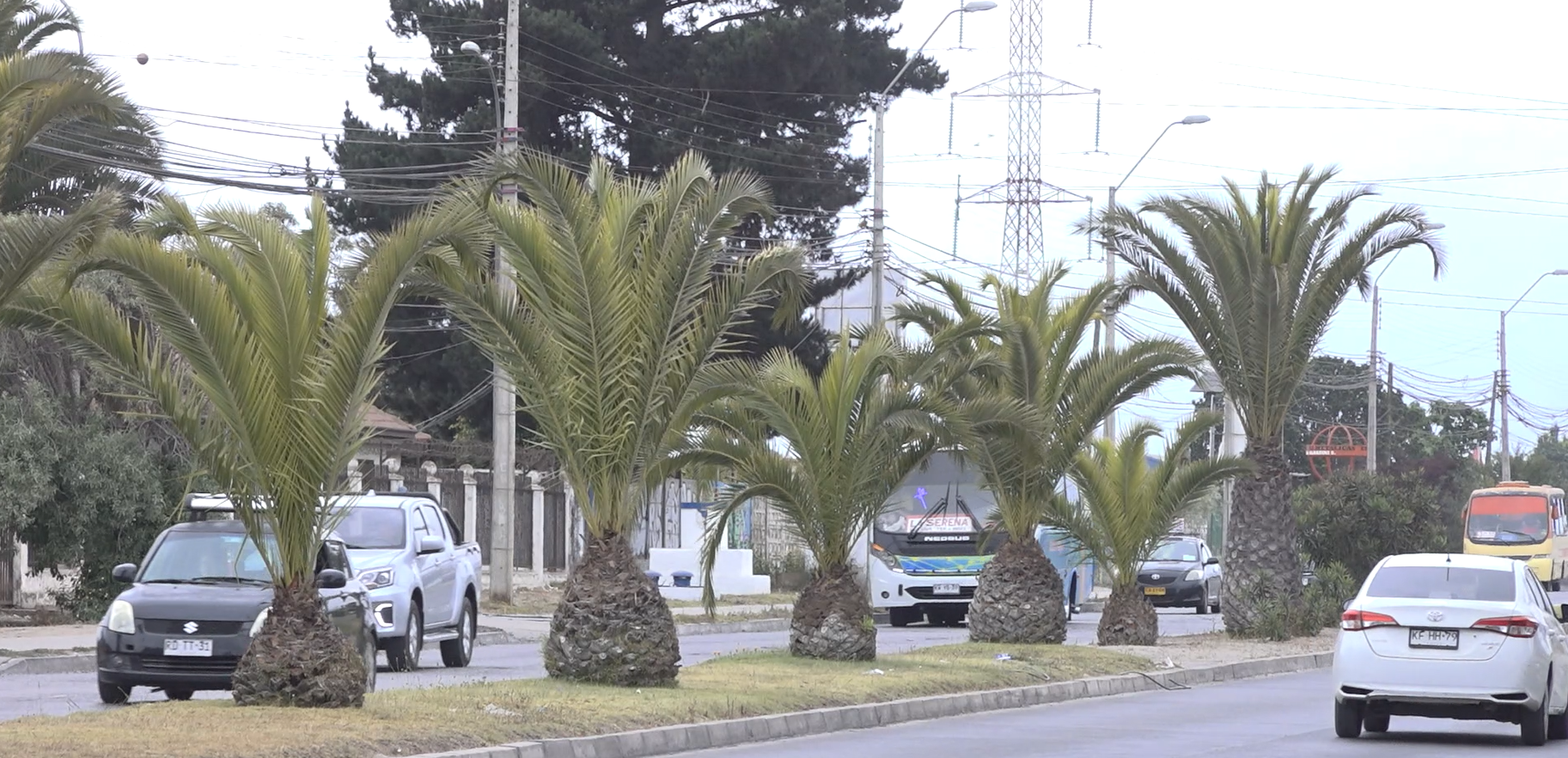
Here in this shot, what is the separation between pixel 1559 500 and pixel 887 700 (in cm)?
4402

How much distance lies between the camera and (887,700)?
54.6ft

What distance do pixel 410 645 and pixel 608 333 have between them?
5284 mm

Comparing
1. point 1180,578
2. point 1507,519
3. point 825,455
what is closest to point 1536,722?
point 825,455

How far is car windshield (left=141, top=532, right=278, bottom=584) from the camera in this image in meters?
16.0

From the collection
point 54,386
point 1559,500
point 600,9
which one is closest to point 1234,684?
point 54,386

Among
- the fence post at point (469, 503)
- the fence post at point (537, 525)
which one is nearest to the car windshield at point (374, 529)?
the fence post at point (469, 503)

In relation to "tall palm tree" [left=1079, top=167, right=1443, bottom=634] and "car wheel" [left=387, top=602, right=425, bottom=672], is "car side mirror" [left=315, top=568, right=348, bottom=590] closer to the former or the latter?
"car wheel" [left=387, top=602, right=425, bottom=672]

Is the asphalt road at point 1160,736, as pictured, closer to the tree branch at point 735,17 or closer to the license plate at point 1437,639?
the license plate at point 1437,639

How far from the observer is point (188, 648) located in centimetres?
1509

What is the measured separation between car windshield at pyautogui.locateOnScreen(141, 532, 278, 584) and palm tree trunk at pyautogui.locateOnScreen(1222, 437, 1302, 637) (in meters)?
15.5

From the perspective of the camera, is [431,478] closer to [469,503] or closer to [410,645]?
[469,503]

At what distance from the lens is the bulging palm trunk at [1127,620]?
2491 cm

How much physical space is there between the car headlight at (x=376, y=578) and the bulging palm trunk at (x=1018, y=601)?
7.71m

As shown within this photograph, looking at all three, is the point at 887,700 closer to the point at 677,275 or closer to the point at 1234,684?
the point at 677,275
